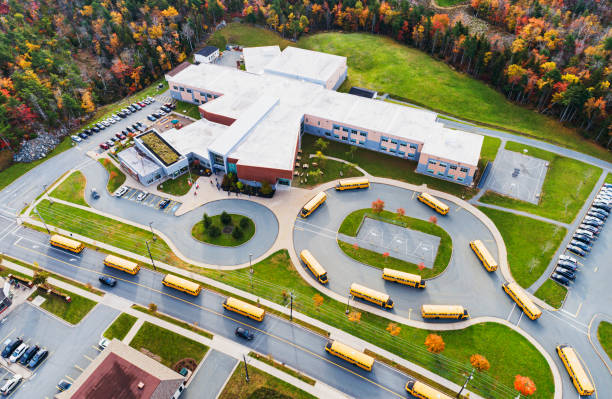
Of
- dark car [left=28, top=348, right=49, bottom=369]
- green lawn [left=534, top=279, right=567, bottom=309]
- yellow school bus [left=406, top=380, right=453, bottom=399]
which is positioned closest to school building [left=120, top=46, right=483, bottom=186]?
green lawn [left=534, top=279, right=567, bottom=309]

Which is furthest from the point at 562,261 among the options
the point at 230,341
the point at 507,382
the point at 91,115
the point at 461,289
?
the point at 91,115

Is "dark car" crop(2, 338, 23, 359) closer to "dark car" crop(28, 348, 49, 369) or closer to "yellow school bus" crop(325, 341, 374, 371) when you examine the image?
"dark car" crop(28, 348, 49, 369)

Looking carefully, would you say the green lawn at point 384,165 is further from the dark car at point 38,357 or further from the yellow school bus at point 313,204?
the dark car at point 38,357

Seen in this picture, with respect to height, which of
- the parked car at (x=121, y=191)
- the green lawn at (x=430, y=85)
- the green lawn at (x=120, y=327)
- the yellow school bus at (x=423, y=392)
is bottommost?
the green lawn at (x=120, y=327)

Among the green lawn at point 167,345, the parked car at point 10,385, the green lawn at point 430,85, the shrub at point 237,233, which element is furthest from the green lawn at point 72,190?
the green lawn at point 430,85

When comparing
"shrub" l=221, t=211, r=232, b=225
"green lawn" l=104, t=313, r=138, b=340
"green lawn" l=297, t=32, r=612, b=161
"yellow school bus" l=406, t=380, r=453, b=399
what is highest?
"green lawn" l=297, t=32, r=612, b=161
